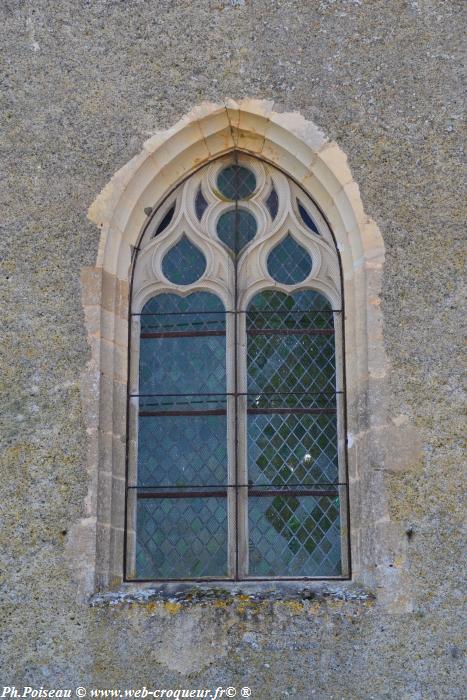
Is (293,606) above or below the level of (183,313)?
below

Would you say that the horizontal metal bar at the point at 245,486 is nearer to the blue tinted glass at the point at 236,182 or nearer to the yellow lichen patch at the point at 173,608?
the yellow lichen patch at the point at 173,608

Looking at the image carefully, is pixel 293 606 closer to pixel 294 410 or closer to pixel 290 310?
pixel 294 410

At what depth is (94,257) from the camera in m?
6.20

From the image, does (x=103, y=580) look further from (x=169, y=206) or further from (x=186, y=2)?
(x=186, y=2)

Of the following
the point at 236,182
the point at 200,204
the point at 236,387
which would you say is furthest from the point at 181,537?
the point at 236,182

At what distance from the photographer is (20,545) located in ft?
18.8

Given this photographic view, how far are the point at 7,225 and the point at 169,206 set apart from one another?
994mm

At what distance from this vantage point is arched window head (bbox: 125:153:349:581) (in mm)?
6055

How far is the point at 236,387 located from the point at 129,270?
95 cm

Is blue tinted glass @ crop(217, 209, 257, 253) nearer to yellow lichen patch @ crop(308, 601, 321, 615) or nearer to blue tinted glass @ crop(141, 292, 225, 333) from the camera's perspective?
blue tinted glass @ crop(141, 292, 225, 333)

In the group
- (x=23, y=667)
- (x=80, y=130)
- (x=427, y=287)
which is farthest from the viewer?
(x=80, y=130)

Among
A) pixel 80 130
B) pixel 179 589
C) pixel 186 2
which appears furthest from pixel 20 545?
pixel 186 2

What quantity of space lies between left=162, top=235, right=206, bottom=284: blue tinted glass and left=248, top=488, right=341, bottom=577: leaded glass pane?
4.58ft

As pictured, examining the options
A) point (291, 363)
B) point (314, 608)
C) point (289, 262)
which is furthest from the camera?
point (289, 262)
